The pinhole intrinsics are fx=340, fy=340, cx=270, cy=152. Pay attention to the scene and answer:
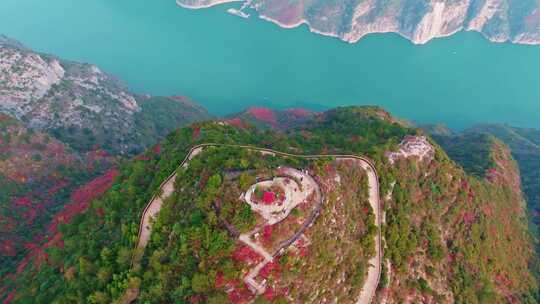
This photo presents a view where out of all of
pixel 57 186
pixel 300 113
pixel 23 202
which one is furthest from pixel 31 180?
pixel 300 113

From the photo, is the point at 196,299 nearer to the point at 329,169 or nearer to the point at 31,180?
the point at 329,169

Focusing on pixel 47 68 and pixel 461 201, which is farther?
pixel 47 68

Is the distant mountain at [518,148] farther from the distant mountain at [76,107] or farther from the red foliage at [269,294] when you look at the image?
the distant mountain at [76,107]

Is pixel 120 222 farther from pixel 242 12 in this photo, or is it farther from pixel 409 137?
pixel 242 12

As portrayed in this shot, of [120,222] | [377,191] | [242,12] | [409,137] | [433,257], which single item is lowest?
[433,257]

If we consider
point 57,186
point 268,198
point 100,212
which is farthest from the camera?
point 57,186

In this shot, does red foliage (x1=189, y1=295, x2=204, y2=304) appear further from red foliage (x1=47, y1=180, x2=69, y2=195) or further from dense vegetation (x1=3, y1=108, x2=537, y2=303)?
red foliage (x1=47, y1=180, x2=69, y2=195)

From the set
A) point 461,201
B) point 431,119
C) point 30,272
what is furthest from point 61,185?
point 431,119
